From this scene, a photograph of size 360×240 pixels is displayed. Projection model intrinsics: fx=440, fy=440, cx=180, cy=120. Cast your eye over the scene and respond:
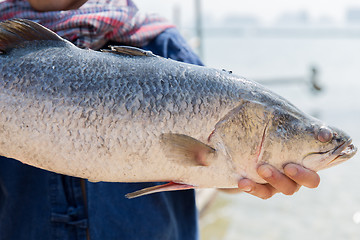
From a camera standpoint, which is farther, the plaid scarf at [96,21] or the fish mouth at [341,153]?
the plaid scarf at [96,21]

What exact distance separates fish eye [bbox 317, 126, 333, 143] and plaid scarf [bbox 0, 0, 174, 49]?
0.83 m

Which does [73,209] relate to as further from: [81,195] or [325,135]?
[325,135]

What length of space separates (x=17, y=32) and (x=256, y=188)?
0.93 meters

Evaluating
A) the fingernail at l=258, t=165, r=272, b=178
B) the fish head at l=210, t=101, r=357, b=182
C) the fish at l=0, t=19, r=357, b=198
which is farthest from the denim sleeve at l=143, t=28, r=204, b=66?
the fingernail at l=258, t=165, r=272, b=178

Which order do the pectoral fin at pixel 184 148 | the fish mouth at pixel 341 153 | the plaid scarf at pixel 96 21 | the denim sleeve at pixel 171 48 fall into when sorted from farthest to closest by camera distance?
the denim sleeve at pixel 171 48, the plaid scarf at pixel 96 21, the fish mouth at pixel 341 153, the pectoral fin at pixel 184 148

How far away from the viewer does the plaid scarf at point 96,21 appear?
1.67 m

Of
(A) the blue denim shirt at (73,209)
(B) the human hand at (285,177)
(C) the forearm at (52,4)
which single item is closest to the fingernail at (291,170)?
(B) the human hand at (285,177)

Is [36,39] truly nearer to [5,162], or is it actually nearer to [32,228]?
[5,162]

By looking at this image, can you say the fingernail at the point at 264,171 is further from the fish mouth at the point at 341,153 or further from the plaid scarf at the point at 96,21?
the plaid scarf at the point at 96,21

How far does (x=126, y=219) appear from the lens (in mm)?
1792

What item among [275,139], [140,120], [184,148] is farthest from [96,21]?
[275,139]

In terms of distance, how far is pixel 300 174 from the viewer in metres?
1.39

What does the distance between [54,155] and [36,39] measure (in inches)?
15.4

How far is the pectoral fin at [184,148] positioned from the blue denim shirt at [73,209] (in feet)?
1.66
